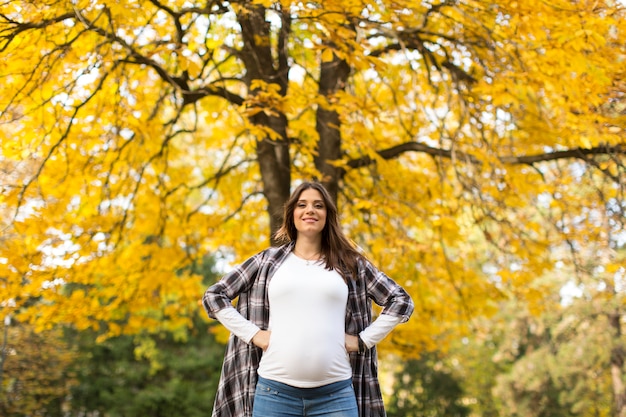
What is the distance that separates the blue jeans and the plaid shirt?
243 mm

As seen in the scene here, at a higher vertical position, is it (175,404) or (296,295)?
(175,404)

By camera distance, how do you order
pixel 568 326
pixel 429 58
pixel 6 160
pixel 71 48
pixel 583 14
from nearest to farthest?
pixel 583 14
pixel 71 48
pixel 6 160
pixel 429 58
pixel 568 326

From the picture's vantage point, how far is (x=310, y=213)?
2.83 m

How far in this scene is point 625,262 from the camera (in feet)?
17.8

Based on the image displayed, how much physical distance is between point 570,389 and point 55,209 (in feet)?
46.2

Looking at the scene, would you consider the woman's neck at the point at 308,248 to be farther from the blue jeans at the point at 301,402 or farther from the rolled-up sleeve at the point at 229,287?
the blue jeans at the point at 301,402

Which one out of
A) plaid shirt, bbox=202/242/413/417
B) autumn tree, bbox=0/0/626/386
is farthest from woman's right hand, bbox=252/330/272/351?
autumn tree, bbox=0/0/626/386

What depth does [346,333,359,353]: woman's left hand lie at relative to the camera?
2.67 metres

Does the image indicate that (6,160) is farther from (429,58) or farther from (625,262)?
(625,262)

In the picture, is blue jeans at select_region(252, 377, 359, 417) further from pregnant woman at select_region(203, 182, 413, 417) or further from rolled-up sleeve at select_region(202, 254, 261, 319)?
rolled-up sleeve at select_region(202, 254, 261, 319)

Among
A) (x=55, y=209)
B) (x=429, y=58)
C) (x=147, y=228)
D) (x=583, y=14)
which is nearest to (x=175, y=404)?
(x=147, y=228)

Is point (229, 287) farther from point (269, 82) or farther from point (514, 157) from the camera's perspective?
point (514, 157)

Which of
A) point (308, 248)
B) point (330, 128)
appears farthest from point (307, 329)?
point (330, 128)

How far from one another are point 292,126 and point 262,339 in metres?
4.16
